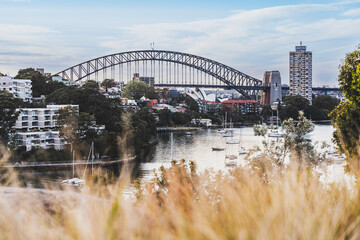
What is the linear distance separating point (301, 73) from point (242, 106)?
32.6 meters

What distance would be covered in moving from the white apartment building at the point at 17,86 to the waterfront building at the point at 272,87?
38.5 metres

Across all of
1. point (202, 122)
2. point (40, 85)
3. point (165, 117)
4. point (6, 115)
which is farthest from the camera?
point (202, 122)

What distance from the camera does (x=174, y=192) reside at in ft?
6.64

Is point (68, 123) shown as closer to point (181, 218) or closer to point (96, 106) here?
point (96, 106)

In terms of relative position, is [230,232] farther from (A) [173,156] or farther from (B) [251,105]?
(B) [251,105]

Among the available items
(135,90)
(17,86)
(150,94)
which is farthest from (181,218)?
(150,94)

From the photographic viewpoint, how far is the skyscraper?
8250cm

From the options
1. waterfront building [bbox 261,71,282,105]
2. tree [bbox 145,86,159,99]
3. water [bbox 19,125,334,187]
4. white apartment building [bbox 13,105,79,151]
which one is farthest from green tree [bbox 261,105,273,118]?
white apartment building [bbox 13,105,79,151]

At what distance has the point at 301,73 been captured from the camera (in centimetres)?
8444

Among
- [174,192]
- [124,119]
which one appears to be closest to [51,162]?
[124,119]

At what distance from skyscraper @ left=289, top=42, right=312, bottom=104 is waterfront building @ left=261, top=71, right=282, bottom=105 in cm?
1888

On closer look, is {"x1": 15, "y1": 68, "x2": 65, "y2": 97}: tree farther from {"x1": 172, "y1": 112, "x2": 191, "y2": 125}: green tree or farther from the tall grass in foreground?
the tall grass in foreground

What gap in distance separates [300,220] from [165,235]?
0.51m

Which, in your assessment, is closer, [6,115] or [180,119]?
[6,115]
